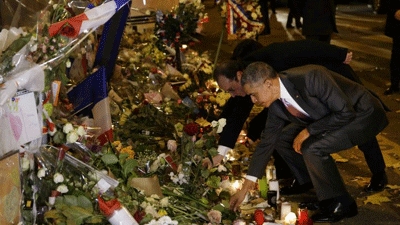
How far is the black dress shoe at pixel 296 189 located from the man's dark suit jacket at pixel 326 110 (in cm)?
72

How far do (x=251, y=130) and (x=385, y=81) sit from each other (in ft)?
11.5

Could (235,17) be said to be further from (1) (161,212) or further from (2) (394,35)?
(1) (161,212)

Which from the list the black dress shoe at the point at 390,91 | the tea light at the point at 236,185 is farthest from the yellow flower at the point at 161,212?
the black dress shoe at the point at 390,91

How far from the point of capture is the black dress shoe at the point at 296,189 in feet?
18.0

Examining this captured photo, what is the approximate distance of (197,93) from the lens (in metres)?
7.01

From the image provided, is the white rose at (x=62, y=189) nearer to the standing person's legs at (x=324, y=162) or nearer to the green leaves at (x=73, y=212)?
the green leaves at (x=73, y=212)

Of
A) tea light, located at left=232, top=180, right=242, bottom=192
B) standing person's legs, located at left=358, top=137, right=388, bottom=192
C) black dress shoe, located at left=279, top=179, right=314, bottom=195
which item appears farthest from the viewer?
black dress shoe, located at left=279, top=179, right=314, bottom=195

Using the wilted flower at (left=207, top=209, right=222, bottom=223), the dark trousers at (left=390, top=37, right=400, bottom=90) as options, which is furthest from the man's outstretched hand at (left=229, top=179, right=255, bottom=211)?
the dark trousers at (left=390, top=37, right=400, bottom=90)

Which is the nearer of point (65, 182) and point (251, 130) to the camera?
point (65, 182)

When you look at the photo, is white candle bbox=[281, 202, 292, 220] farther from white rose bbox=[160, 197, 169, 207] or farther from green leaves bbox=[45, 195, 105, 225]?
green leaves bbox=[45, 195, 105, 225]

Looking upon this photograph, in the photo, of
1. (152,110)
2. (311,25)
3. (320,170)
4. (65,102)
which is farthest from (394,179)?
(311,25)

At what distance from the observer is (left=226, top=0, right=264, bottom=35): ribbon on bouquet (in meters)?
8.45

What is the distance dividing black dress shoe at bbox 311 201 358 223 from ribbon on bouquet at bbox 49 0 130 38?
194 centimetres

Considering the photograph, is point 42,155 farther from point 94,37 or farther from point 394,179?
point 394,179
